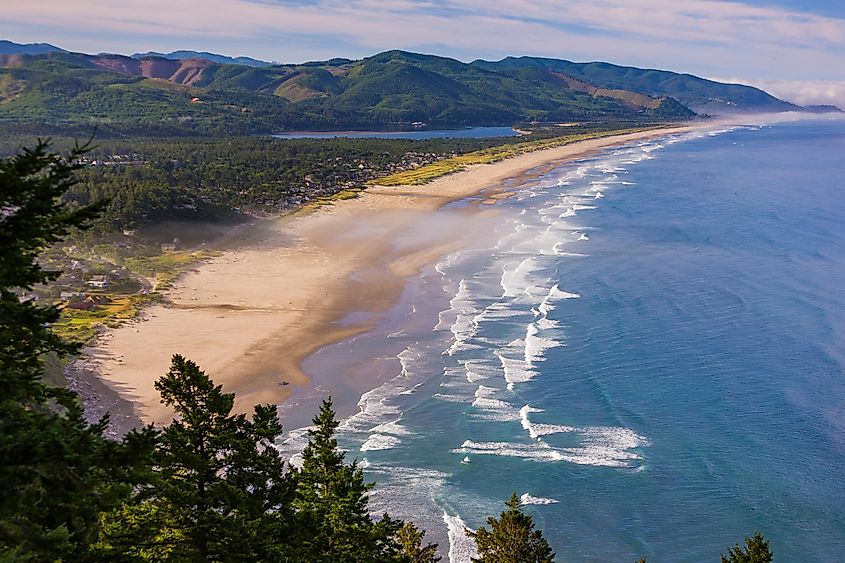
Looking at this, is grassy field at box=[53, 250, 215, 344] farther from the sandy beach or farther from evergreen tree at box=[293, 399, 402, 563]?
evergreen tree at box=[293, 399, 402, 563]

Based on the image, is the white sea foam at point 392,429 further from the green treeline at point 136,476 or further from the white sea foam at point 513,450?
the green treeline at point 136,476

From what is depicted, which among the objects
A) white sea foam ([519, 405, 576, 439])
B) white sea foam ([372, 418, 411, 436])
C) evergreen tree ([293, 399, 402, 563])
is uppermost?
evergreen tree ([293, 399, 402, 563])

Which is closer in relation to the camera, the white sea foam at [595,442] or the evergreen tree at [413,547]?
the evergreen tree at [413,547]

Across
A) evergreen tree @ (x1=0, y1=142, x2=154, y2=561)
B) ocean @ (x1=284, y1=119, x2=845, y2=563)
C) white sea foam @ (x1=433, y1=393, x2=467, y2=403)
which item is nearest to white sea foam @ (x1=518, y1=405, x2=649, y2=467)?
ocean @ (x1=284, y1=119, x2=845, y2=563)

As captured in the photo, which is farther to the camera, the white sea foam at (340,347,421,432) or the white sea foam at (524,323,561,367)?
the white sea foam at (524,323,561,367)

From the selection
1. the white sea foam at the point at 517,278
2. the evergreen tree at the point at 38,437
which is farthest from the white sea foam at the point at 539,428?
the evergreen tree at the point at 38,437

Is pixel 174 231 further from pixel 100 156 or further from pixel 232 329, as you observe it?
pixel 100 156
